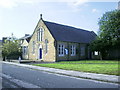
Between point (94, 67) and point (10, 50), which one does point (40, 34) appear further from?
point (94, 67)

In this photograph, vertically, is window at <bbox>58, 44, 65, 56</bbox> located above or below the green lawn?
above

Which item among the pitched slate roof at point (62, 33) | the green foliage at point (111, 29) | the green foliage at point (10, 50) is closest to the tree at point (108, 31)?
the green foliage at point (111, 29)

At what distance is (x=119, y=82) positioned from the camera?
935 cm

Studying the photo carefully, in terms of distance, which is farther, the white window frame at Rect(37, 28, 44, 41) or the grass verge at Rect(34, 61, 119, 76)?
the white window frame at Rect(37, 28, 44, 41)

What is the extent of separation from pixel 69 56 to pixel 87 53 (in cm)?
779

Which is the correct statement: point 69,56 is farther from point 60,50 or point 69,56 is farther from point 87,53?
point 87,53

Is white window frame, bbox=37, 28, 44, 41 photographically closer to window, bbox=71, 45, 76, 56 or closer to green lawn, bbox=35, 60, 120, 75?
window, bbox=71, 45, 76, 56

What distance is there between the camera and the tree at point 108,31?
99.3 feet

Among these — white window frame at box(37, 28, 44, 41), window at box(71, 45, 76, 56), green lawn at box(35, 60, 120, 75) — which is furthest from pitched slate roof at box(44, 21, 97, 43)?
green lawn at box(35, 60, 120, 75)

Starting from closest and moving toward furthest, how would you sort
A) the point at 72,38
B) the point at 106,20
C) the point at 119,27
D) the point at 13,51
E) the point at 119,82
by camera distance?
the point at 119,82 < the point at 119,27 < the point at 106,20 < the point at 72,38 < the point at 13,51

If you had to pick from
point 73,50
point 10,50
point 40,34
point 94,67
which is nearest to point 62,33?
point 73,50

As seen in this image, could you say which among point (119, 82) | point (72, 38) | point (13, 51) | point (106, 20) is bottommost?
point (119, 82)

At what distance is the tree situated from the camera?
30266mm

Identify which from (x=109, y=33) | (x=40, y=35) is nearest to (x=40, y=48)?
(x=40, y=35)
